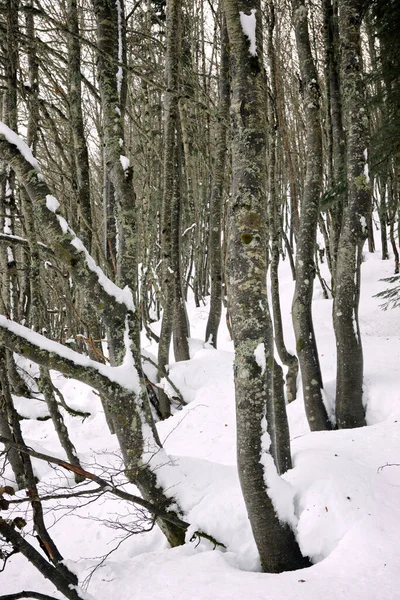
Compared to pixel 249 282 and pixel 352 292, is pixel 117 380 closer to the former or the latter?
pixel 249 282

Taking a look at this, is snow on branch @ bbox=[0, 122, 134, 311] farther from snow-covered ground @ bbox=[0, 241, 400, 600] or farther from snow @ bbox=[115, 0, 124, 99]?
snow-covered ground @ bbox=[0, 241, 400, 600]

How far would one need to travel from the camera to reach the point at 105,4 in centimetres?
349

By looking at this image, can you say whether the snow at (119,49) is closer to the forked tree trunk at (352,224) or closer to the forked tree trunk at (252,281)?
the forked tree trunk at (252,281)

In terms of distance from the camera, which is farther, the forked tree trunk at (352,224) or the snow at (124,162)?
the forked tree trunk at (352,224)

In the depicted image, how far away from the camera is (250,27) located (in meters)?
2.36

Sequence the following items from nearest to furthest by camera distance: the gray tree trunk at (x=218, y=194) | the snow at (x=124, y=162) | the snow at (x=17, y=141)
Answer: the snow at (x=17, y=141) → the snow at (x=124, y=162) → the gray tree trunk at (x=218, y=194)

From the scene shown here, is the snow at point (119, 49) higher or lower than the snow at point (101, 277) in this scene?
higher

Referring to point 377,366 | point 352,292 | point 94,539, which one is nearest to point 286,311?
point 377,366

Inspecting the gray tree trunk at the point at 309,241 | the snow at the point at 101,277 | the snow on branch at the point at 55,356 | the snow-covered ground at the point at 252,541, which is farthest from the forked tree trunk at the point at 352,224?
the snow on branch at the point at 55,356

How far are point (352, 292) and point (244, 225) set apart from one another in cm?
233

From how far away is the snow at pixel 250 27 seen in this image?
2357 millimetres

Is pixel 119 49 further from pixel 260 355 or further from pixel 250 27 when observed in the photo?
pixel 260 355

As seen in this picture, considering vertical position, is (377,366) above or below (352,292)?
below

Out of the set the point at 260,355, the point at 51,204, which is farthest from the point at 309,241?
the point at 51,204
